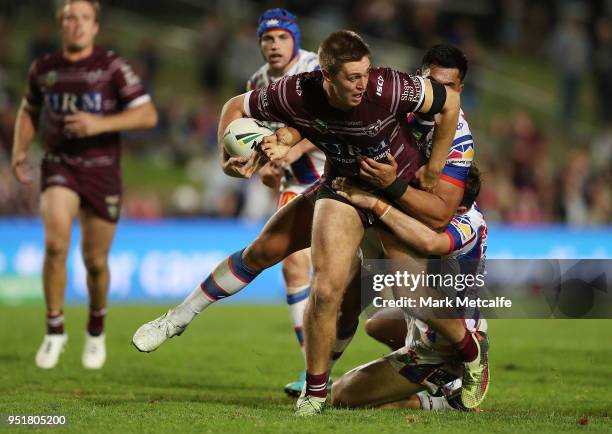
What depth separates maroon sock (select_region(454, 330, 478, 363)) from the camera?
7.53 m

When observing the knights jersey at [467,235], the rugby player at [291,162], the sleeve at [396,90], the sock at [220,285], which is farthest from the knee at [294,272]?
the sleeve at [396,90]

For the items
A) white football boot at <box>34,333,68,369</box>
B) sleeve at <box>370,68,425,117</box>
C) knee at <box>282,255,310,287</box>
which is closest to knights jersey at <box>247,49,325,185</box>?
knee at <box>282,255,310,287</box>

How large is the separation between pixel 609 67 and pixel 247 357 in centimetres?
1425

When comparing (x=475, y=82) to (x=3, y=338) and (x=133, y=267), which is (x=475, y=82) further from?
(x=3, y=338)

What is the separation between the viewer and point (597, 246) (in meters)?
17.0

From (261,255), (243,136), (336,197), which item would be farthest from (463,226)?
(243,136)

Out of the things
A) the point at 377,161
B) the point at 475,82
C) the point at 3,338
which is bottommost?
the point at 3,338

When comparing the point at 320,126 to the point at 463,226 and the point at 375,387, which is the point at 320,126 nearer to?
the point at 463,226

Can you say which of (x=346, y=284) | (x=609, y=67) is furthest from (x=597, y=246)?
(x=346, y=284)

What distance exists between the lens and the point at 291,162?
9227mm

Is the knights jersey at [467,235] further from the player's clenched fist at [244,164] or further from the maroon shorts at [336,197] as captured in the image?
the player's clenched fist at [244,164]

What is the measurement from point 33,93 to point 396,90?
442 cm

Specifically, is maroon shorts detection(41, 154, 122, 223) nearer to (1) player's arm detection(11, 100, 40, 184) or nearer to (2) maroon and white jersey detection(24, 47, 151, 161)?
(2) maroon and white jersey detection(24, 47, 151, 161)

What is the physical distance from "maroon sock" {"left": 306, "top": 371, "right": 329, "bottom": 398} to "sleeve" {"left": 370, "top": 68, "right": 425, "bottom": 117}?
1778mm
